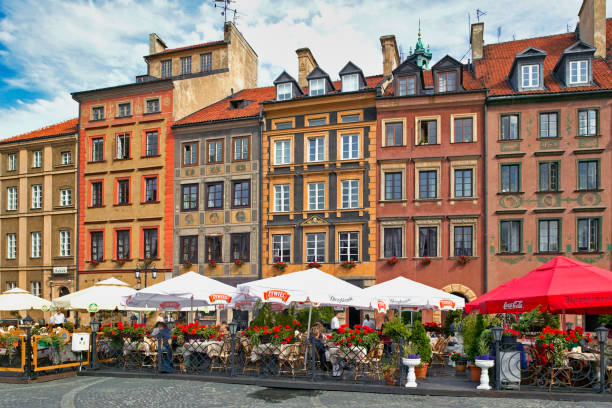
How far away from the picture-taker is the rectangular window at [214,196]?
3209 cm

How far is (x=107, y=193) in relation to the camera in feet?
114

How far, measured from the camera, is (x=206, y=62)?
36594 mm

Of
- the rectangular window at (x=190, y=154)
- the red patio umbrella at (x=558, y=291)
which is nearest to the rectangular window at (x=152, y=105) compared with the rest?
the rectangular window at (x=190, y=154)

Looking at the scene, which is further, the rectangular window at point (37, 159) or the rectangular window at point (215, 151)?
the rectangular window at point (37, 159)

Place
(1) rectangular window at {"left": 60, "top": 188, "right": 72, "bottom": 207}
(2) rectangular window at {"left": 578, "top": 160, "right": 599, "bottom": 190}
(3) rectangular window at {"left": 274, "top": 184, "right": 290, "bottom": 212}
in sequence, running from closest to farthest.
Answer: (2) rectangular window at {"left": 578, "top": 160, "right": 599, "bottom": 190} → (3) rectangular window at {"left": 274, "top": 184, "right": 290, "bottom": 212} → (1) rectangular window at {"left": 60, "top": 188, "right": 72, "bottom": 207}

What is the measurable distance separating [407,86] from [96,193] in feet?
60.8

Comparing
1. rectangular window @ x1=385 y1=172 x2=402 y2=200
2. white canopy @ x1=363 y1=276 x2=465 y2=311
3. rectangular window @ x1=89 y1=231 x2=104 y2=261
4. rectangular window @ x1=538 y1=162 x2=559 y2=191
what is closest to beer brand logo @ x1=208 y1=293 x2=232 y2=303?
white canopy @ x1=363 y1=276 x2=465 y2=311

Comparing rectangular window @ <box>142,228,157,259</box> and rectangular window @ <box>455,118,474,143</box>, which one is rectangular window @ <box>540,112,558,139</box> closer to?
rectangular window @ <box>455,118,474,143</box>

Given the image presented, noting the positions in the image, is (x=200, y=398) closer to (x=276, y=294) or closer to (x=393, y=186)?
(x=276, y=294)

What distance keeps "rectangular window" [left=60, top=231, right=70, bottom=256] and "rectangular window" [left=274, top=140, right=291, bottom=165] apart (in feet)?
44.5

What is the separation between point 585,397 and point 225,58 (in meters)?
29.1

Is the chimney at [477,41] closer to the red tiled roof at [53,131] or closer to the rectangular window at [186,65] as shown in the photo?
the rectangular window at [186,65]

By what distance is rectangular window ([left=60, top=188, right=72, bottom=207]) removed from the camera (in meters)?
35.7

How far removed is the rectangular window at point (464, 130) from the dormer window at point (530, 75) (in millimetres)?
2961
